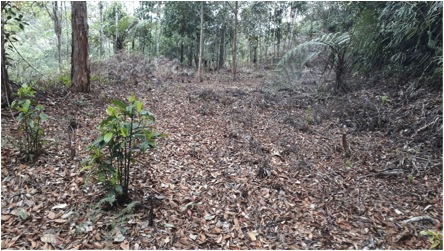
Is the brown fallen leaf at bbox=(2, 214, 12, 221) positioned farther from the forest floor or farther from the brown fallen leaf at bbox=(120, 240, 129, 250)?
the brown fallen leaf at bbox=(120, 240, 129, 250)

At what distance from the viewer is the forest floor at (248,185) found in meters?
2.12

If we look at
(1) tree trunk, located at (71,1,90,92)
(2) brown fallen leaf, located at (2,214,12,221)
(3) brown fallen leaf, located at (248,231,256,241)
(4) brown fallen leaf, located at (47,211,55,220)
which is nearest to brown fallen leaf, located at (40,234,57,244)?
(4) brown fallen leaf, located at (47,211,55,220)

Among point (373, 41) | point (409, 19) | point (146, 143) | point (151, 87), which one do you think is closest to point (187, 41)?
point (151, 87)

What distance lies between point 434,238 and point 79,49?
5.79m

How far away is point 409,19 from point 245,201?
463 cm

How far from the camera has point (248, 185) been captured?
2.84 m

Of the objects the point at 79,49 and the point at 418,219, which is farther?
the point at 79,49

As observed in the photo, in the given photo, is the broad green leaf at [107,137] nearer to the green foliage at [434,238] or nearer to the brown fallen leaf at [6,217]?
the brown fallen leaf at [6,217]

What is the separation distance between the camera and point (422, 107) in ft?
12.9

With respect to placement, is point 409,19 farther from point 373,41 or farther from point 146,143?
point 146,143

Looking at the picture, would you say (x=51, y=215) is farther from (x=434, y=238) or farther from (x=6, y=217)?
(x=434, y=238)

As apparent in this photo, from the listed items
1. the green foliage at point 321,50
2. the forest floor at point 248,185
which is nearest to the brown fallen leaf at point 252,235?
the forest floor at point 248,185

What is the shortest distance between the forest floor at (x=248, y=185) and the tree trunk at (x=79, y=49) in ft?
1.75

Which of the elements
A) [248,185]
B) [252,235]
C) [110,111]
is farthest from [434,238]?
[110,111]
